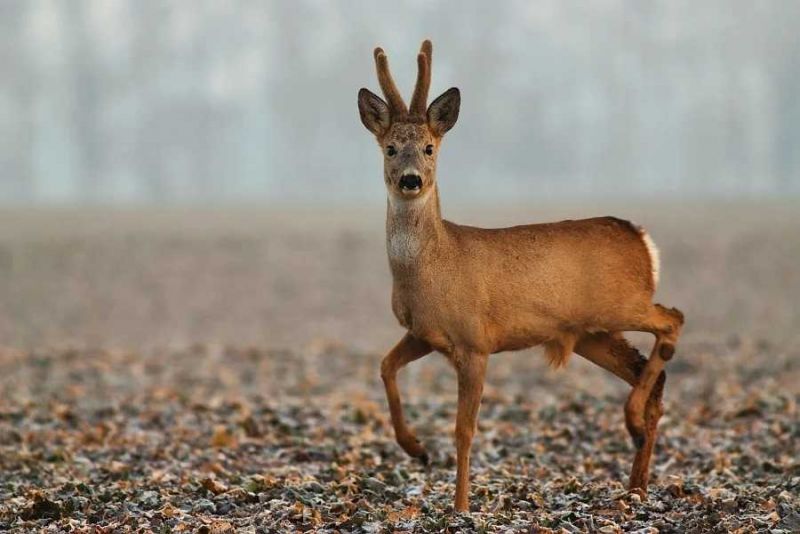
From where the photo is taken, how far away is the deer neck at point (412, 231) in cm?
707

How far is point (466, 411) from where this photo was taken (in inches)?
275

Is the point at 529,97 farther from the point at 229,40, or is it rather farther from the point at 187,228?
the point at 187,228

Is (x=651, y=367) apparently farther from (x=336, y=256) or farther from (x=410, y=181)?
(x=336, y=256)

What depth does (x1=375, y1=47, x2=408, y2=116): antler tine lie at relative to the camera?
7.14 m

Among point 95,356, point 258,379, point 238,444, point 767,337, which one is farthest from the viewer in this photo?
point 767,337

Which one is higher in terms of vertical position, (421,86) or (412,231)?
(421,86)

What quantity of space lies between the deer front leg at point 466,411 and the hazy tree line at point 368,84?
55406mm

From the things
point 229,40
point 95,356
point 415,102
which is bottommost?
point 95,356

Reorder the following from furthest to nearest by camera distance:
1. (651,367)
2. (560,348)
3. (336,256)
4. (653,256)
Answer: (336,256), (653,256), (651,367), (560,348)

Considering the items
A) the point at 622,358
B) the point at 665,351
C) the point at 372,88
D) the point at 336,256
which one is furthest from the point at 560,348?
the point at 372,88

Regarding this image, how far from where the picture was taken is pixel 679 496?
7.48 m

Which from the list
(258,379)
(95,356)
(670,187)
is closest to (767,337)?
(258,379)

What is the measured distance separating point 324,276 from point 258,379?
36.1ft

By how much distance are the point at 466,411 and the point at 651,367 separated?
1.30 meters
